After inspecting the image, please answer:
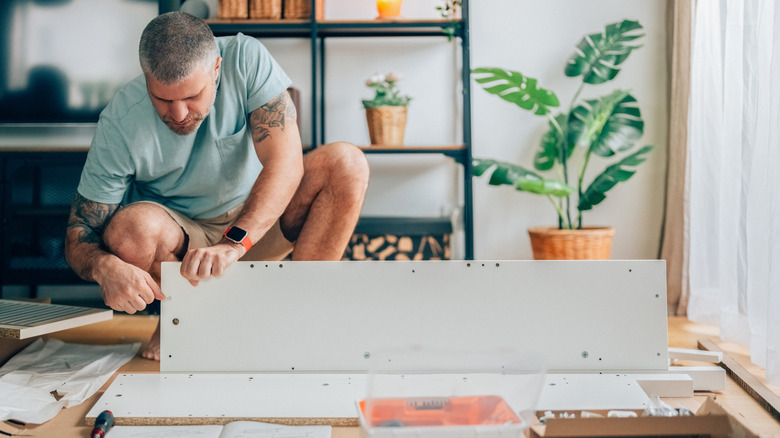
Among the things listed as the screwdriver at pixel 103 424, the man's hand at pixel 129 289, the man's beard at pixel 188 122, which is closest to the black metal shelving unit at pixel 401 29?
the man's beard at pixel 188 122

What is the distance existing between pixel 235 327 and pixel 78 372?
0.35 m

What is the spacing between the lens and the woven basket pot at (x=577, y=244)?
2398 millimetres

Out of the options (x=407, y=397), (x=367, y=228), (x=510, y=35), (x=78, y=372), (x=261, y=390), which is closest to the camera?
(x=407, y=397)

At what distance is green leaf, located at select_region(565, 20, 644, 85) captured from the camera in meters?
2.54

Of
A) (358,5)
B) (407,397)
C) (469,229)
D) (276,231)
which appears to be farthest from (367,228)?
(407,397)

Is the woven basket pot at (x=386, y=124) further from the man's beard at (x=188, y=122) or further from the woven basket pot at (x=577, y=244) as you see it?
the man's beard at (x=188, y=122)

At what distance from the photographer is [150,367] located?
1428mm

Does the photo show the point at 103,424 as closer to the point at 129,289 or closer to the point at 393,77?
the point at 129,289

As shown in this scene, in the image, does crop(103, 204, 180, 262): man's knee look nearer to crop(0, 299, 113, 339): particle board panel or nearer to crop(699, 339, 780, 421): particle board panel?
crop(0, 299, 113, 339): particle board panel

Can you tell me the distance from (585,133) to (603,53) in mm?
314

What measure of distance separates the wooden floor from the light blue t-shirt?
389 millimetres

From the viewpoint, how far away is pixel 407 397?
0.86m

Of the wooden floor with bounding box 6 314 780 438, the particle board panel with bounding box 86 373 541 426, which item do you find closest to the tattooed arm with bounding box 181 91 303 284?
the particle board panel with bounding box 86 373 541 426

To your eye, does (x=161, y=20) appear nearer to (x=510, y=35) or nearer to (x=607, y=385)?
(x=607, y=385)
